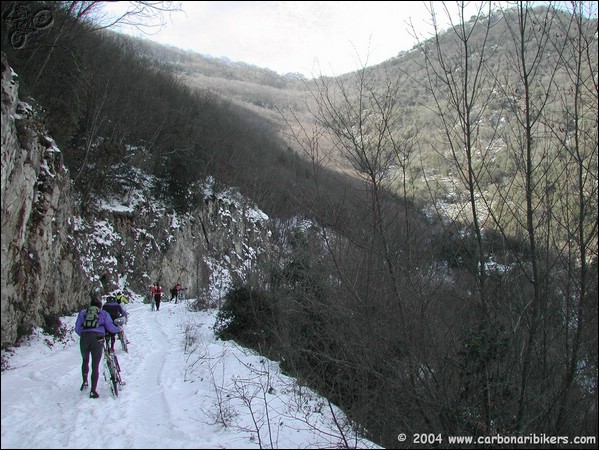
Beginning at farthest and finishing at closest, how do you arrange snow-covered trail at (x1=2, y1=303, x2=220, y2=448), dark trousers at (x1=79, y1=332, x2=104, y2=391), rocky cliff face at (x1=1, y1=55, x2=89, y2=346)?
dark trousers at (x1=79, y1=332, x2=104, y2=391), rocky cliff face at (x1=1, y1=55, x2=89, y2=346), snow-covered trail at (x1=2, y1=303, x2=220, y2=448)

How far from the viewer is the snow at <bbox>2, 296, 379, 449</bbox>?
3039 millimetres

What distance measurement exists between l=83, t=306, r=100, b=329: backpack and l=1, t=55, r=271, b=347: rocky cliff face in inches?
28.3

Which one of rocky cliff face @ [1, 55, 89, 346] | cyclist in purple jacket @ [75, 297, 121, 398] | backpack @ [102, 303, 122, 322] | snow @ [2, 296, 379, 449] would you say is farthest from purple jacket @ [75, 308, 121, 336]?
backpack @ [102, 303, 122, 322]

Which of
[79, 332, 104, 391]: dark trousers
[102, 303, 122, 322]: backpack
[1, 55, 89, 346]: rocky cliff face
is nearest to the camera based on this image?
[1, 55, 89, 346]: rocky cliff face

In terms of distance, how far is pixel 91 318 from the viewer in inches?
263

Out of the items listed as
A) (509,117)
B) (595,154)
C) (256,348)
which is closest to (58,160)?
(256,348)

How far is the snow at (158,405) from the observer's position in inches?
120

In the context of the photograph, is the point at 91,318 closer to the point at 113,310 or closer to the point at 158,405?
the point at 158,405

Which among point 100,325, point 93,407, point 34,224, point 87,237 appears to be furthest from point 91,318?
point 87,237

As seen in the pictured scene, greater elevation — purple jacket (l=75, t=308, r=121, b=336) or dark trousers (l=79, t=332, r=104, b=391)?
purple jacket (l=75, t=308, r=121, b=336)

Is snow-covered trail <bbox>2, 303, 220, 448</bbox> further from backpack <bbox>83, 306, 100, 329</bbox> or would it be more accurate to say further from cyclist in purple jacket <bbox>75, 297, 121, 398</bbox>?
backpack <bbox>83, 306, 100, 329</bbox>

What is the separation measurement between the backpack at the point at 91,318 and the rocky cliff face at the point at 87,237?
2.36 feet

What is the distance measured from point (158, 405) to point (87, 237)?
58.7 ft

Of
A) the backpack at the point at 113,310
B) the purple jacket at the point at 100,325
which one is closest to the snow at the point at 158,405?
the purple jacket at the point at 100,325
